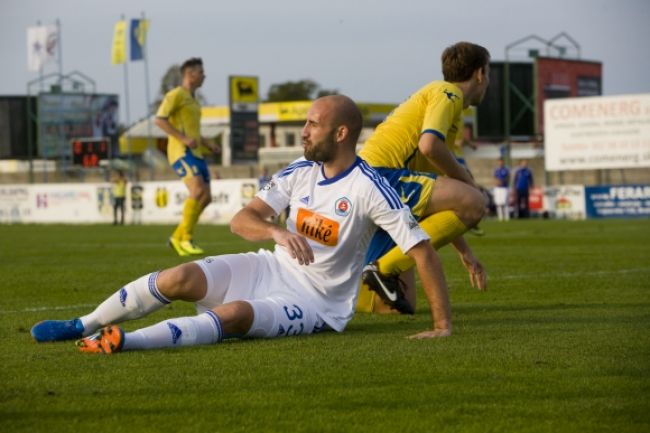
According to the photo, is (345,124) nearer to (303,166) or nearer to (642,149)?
(303,166)

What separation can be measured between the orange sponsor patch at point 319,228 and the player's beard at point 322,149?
12.1 inches

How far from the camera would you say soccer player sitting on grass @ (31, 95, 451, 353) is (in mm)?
6324

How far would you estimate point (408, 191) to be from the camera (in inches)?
310

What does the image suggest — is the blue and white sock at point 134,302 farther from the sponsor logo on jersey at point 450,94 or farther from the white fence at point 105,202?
the white fence at point 105,202

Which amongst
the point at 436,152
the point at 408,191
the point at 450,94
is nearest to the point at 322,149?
the point at 408,191

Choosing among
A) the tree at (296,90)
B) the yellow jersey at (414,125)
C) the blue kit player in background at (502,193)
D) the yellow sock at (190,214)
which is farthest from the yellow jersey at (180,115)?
the tree at (296,90)

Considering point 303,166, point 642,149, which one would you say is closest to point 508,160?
point 642,149

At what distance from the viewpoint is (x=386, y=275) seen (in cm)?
808

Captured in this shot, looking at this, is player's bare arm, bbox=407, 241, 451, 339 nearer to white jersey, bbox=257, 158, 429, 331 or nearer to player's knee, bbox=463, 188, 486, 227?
white jersey, bbox=257, 158, 429, 331

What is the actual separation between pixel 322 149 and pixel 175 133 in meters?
9.92

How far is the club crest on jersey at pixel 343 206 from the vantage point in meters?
6.43

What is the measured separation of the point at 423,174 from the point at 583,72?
49325mm

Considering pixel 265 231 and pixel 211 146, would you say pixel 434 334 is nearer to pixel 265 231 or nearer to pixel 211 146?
pixel 265 231

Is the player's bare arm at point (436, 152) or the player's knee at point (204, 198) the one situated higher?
the player's bare arm at point (436, 152)
